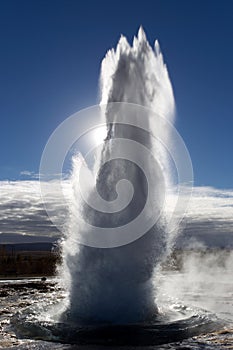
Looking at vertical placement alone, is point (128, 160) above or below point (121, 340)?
above

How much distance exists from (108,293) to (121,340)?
11.8 ft

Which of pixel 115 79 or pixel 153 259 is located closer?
pixel 153 259

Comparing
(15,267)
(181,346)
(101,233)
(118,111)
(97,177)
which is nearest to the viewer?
(181,346)

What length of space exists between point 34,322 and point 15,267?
2047 inches

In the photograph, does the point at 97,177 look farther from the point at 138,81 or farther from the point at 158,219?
the point at 138,81

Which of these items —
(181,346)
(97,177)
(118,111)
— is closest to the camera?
(181,346)

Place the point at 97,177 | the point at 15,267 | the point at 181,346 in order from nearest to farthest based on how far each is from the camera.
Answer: the point at 181,346 < the point at 97,177 < the point at 15,267

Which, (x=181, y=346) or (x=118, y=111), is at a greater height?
(x=118, y=111)

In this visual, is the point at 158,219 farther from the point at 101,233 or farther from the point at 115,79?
the point at 115,79

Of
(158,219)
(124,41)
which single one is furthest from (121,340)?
(124,41)

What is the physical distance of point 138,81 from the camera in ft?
73.0

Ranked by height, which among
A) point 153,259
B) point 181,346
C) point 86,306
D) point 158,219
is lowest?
point 181,346

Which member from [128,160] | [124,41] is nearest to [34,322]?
[128,160]

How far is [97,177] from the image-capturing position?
19953 millimetres
